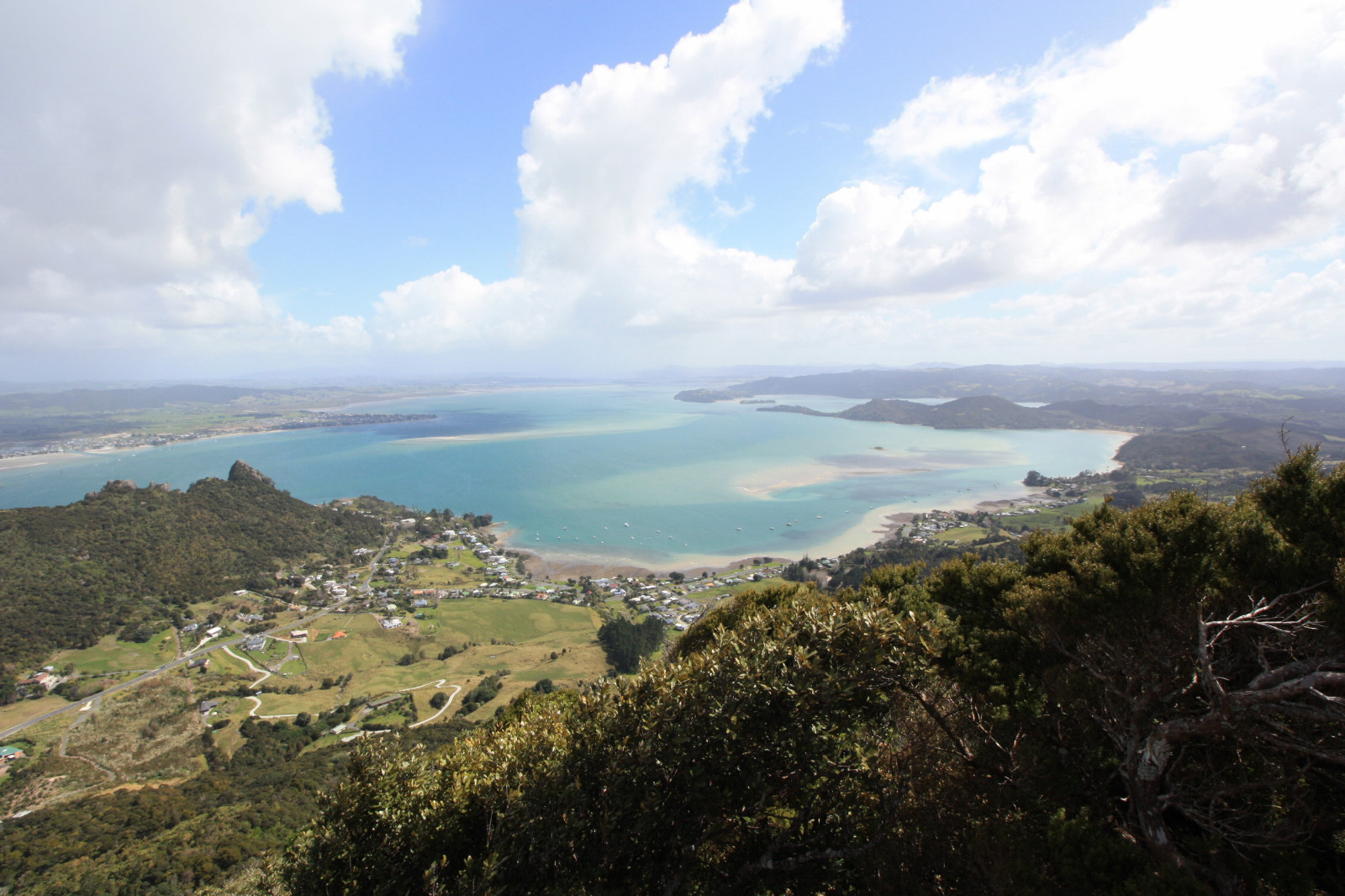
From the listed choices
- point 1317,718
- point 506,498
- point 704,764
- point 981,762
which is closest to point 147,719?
point 704,764

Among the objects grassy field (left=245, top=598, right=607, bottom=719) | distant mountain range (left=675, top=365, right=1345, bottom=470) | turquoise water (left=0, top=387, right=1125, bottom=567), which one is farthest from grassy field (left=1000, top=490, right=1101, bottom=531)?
grassy field (left=245, top=598, right=607, bottom=719)

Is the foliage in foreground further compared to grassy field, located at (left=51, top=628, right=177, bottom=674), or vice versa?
grassy field, located at (left=51, top=628, right=177, bottom=674)

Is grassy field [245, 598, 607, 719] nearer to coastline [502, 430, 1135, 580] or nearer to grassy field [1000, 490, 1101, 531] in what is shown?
coastline [502, 430, 1135, 580]

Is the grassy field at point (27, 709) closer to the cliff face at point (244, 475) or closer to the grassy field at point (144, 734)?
the grassy field at point (144, 734)

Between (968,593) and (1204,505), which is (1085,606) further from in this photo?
(968,593)

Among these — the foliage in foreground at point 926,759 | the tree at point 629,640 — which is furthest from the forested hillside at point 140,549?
the foliage in foreground at point 926,759

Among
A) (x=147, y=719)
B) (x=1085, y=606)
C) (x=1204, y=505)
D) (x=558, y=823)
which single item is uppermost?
(x=1204, y=505)

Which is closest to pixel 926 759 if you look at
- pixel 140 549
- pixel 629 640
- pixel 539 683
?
pixel 539 683
